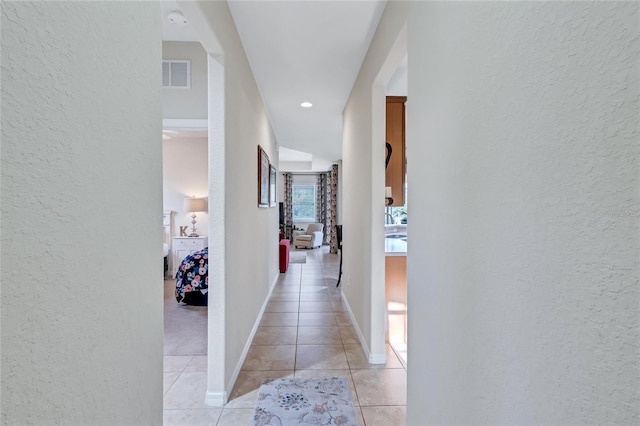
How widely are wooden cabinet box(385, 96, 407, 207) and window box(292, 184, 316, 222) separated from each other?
841 cm

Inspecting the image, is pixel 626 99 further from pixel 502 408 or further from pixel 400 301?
pixel 400 301

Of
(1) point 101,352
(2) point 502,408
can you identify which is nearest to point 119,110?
(1) point 101,352

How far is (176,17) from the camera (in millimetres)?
2480

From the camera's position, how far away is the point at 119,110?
0.79 metres

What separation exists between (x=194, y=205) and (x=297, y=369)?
379 cm

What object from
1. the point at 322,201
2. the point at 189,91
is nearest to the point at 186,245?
the point at 189,91

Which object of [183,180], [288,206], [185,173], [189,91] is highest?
[189,91]

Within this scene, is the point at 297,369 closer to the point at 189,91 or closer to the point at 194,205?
the point at 189,91

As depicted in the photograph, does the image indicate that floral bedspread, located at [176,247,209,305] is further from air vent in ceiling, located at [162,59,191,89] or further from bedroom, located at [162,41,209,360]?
air vent in ceiling, located at [162,59,191,89]

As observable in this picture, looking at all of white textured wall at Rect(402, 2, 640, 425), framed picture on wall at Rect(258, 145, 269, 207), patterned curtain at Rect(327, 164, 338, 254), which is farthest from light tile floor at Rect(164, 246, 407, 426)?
patterned curtain at Rect(327, 164, 338, 254)

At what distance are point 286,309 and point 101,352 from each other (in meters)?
3.22

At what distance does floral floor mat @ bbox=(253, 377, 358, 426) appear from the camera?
5.95 feet

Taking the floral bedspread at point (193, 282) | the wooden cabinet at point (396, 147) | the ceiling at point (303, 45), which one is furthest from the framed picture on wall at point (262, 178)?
the wooden cabinet at point (396, 147)

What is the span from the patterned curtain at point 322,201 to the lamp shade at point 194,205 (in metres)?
5.64
